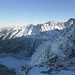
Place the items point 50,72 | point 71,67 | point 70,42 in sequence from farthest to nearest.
Result: point 70,42, point 71,67, point 50,72

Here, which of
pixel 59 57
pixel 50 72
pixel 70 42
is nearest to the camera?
pixel 50 72

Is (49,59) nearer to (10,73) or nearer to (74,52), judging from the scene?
(74,52)

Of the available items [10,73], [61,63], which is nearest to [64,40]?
[61,63]

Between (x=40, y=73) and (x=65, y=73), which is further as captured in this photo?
(x=40, y=73)

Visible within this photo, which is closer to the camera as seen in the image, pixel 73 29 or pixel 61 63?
pixel 61 63

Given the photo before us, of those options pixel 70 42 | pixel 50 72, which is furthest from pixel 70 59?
pixel 50 72

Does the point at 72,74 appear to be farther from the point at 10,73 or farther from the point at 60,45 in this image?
the point at 10,73

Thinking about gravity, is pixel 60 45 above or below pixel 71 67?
above

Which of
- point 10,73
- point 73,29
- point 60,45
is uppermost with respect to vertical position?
point 73,29

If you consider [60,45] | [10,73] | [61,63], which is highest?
[60,45]
